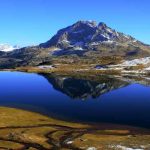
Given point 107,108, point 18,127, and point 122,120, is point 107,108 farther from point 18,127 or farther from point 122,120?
point 18,127

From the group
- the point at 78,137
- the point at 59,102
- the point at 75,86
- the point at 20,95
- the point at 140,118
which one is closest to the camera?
the point at 78,137

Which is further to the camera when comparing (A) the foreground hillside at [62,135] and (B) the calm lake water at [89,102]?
(B) the calm lake water at [89,102]

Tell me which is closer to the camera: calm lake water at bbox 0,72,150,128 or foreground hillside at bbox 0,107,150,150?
foreground hillside at bbox 0,107,150,150

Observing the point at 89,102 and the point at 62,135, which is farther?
the point at 89,102

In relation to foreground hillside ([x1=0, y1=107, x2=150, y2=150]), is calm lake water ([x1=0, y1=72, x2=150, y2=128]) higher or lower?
higher

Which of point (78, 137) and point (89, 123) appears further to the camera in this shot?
point (89, 123)

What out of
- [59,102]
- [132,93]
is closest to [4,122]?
[59,102]

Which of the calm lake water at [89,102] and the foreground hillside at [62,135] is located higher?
the calm lake water at [89,102]

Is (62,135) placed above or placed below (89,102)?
below
